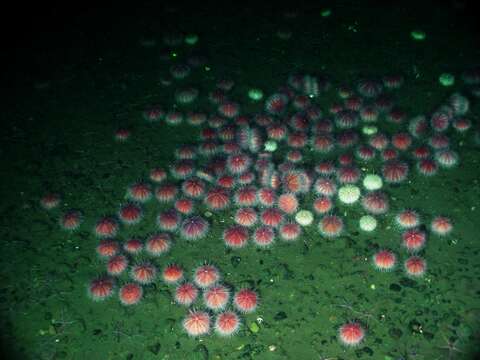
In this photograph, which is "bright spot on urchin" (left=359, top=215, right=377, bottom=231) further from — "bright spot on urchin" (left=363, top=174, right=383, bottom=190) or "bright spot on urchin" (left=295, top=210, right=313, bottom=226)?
"bright spot on urchin" (left=295, top=210, right=313, bottom=226)

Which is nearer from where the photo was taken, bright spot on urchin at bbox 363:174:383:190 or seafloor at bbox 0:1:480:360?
seafloor at bbox 0:1:480:360

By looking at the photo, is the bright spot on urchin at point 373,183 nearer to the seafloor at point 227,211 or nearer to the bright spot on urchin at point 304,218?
the seafloor at point 227,211

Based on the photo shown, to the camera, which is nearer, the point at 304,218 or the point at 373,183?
the point at 304,218

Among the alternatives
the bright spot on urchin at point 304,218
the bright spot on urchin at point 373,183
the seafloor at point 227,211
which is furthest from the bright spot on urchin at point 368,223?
the bright spot on urchin at point 304,218

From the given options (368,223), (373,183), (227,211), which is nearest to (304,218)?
(368,223)

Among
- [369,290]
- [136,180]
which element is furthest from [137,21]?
[369,290]

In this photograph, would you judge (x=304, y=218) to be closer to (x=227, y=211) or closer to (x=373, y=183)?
(x=227, y=211)

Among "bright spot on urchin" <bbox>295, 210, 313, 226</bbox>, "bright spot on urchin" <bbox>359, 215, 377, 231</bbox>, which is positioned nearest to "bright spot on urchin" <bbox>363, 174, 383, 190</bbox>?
"bright spot on urchin" <bbox>359, 215, 377, 231</bbox>

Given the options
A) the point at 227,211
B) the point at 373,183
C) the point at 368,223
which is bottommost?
the point at 227,211
